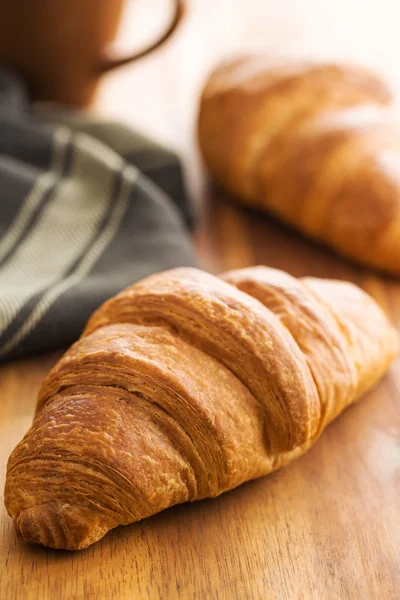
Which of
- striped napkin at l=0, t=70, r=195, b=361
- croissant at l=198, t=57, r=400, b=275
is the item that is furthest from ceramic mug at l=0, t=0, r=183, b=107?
croissant at l=198, t=57, r=400, b=275

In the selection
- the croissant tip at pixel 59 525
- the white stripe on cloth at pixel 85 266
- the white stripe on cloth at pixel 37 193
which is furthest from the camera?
the white stripe on cloth at pixel 37 193

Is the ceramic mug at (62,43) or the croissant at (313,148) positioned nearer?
the croissant at (313,148)

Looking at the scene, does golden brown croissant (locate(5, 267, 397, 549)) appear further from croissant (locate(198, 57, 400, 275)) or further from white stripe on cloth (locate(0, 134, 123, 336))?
croissant (locate(198, 57, 400, 275))

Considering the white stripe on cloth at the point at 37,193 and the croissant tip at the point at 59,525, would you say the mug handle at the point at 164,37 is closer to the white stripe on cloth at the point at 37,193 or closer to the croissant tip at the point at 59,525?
the white stripe on cloth at the point at 37,193

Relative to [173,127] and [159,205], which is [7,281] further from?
[173,127]

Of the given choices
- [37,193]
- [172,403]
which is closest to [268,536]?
[172,403]

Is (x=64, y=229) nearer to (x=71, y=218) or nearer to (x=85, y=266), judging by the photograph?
(x=71, y=218)

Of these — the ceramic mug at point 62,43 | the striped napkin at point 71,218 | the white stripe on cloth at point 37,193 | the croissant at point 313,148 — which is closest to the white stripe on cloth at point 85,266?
the striped napkin at point 71,218
